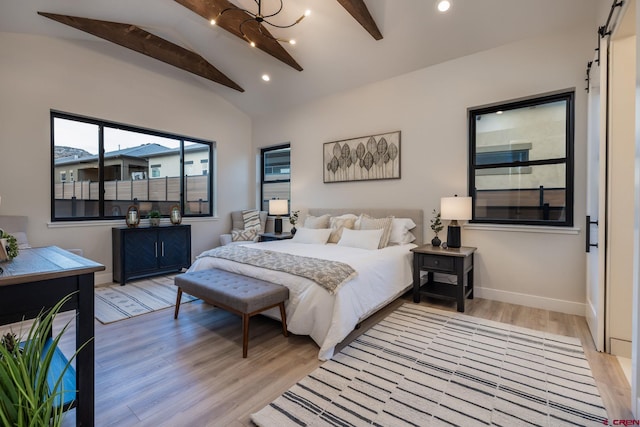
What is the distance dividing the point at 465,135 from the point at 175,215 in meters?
4.55

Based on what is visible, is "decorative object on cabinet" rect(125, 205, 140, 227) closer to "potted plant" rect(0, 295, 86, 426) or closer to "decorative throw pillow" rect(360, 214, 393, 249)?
"decorative throw pillow" rect(360, 214, 393, 249)

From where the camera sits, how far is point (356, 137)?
4.66 metres

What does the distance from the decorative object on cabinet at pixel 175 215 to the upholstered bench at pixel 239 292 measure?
238 cm

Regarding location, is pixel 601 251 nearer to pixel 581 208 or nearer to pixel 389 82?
pixel 581 208

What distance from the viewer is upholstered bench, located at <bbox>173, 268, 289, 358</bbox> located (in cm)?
228

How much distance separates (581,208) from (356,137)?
290 cm

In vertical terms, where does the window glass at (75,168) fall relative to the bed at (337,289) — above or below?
above

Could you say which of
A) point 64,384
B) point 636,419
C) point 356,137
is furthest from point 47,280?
point 356,137

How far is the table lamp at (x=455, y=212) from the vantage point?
132 inches

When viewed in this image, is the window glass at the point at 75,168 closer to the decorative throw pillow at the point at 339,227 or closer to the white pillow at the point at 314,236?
the white pillow at the point at 314,236

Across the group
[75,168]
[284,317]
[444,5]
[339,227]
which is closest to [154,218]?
[75,168]

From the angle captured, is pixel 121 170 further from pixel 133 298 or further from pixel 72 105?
pixel 133 298

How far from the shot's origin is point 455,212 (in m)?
3.38

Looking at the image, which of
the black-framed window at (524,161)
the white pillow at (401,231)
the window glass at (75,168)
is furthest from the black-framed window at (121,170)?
the black-framed window at (524,161)
